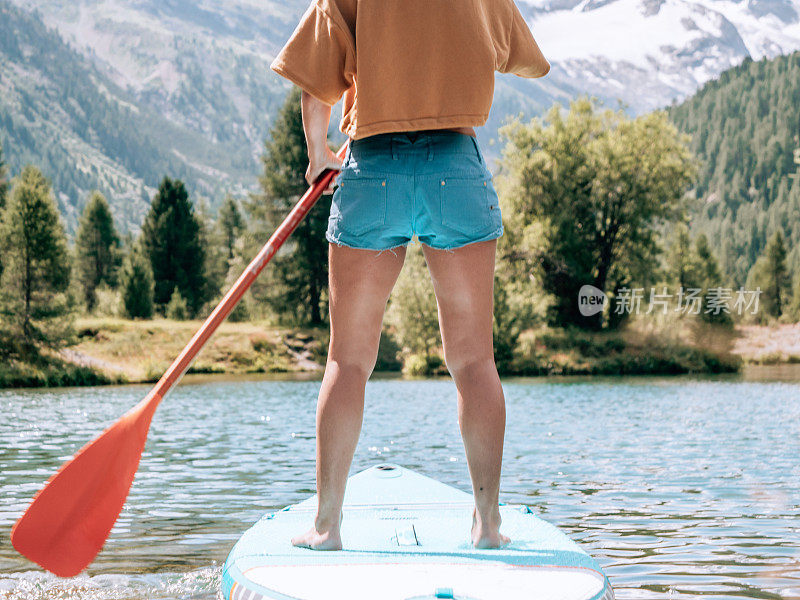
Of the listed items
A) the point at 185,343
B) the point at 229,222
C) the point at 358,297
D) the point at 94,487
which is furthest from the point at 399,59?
the point at 229,222

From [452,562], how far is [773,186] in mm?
126292

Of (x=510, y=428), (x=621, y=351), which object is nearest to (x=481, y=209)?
(x=510, y=428)

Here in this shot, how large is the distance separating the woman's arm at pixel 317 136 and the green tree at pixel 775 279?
211 feet

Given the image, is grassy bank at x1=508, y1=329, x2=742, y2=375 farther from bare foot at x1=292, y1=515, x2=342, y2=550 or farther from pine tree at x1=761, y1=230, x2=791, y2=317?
pine tree at x1=761, y1=230, x2=791, y2=317

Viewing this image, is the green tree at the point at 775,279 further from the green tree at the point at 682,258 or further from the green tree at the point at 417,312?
the green tree at the point at 417,312

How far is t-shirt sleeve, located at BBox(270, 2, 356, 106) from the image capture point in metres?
2.70

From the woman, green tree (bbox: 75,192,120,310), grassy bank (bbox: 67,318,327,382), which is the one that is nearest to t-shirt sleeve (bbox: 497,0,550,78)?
the woman

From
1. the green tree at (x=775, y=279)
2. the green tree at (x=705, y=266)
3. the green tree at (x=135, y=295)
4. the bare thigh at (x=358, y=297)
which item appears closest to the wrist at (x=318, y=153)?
the bare thigh at (x=358, y=297)

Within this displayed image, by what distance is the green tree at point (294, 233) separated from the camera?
119ft

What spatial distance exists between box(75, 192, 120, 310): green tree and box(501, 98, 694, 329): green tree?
2448 centimetres

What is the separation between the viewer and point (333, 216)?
2.79m

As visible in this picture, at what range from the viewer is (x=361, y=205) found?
8.89ft

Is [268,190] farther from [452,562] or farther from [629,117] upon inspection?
[452,562]

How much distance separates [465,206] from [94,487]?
1.54 metres
